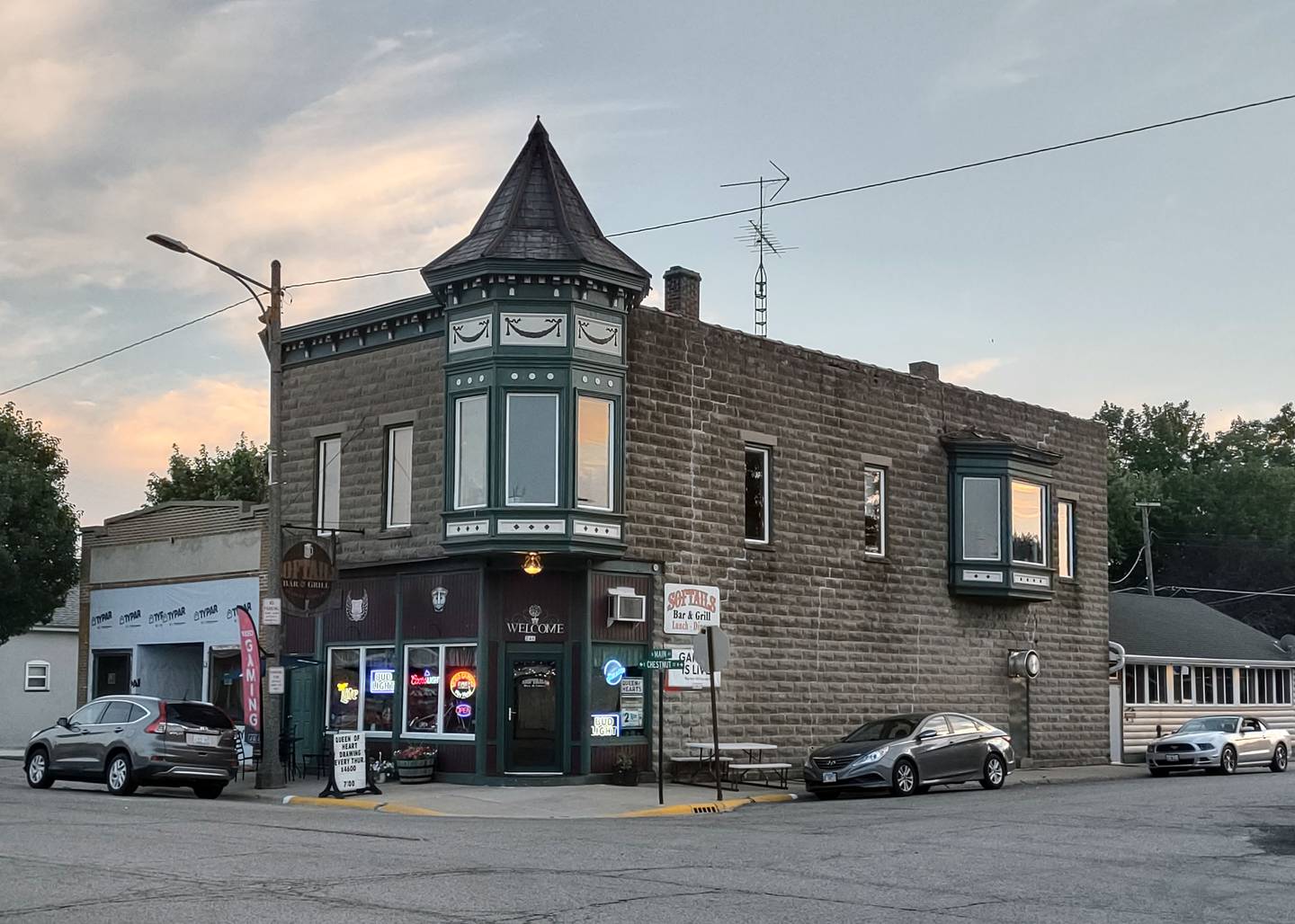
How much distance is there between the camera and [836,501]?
3009 centimetres

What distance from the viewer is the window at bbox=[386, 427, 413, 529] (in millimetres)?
27203

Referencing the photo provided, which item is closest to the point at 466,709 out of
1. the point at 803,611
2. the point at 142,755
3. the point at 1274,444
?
the point at 142,755

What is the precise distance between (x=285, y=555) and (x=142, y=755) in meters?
4.08

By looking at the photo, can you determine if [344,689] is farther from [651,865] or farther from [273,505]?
[651,865]

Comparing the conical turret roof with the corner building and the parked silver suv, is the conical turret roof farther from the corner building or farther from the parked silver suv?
the parked silver suv

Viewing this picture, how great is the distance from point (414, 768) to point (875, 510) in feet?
38.0

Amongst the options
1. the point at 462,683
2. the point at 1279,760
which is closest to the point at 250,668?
the point at 462,683

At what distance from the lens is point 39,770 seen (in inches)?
964

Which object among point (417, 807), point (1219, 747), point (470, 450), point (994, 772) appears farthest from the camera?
point (1219, 747)

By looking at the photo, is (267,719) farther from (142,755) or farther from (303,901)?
(303,901)

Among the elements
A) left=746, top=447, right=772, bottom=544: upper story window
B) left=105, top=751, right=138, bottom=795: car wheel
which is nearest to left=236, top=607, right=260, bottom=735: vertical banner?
left=105, top=751, right=138, bottom=795: car wheel

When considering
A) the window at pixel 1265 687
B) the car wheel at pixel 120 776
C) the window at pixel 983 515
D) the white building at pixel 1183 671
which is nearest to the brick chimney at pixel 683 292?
the window at pixel 983 515

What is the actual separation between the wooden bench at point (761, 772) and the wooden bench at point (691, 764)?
0.91ft

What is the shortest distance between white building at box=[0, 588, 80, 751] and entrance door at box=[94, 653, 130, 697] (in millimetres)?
15408
